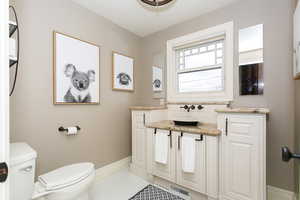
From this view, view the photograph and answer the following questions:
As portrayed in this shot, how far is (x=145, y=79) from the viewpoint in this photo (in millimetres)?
2816

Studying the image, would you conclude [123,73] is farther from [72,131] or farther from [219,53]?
[219,53]

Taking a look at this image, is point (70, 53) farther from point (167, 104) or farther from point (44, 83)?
point (167, 104)

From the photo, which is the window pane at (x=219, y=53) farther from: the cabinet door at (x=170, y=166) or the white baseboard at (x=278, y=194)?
the white baseboard at (x=278, y=194)

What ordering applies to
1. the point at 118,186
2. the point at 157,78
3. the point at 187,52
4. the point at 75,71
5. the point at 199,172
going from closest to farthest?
the point at 199,172 < the point at 75,71 < the point at 118,186 < the point at 187,52 < the point at 157,78

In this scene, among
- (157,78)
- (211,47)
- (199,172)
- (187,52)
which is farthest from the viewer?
(157,78)

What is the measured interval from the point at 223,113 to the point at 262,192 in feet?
2.64

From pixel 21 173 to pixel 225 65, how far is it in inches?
97.3

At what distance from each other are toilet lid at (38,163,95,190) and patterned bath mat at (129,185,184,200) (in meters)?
0.74

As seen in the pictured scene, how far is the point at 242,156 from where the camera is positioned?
4.63ft

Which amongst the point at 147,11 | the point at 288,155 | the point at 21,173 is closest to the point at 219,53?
the point at 147,11

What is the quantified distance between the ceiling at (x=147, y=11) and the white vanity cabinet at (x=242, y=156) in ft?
5.13

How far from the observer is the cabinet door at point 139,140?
7.05 ft

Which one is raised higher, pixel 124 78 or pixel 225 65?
pixel 225 65

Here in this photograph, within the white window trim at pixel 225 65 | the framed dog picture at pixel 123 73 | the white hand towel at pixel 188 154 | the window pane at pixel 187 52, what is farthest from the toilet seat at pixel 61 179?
the window pane at pixel 187 52
